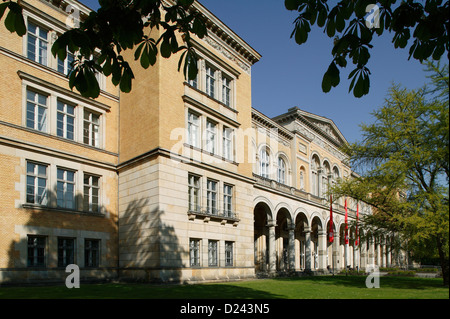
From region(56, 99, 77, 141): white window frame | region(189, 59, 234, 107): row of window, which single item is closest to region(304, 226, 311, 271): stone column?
region(189, 59, 234, 107): row of window

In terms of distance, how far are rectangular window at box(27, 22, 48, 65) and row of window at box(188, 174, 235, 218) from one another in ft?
34.7

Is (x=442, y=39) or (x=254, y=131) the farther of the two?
(x=254, y=131)

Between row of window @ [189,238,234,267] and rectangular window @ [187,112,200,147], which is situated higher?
rectangular window @ [187,112,200,147]

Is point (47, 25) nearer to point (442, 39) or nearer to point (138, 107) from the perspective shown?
point (138, 107)

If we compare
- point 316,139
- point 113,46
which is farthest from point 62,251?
point 316,139

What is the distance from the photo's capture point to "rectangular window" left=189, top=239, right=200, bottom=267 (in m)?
23.8

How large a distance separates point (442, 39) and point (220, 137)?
22566 mm

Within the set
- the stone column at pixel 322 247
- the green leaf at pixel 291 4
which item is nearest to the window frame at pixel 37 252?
the green leaf at pixel 291 4

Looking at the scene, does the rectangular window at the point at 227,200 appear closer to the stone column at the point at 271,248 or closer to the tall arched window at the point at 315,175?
the stone column at the point at 271,248

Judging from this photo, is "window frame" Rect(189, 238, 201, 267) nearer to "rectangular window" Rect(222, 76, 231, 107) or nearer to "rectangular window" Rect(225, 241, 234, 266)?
"rectangular window" Rect(225, 241, 234, 266)

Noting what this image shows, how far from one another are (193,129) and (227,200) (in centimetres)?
559
